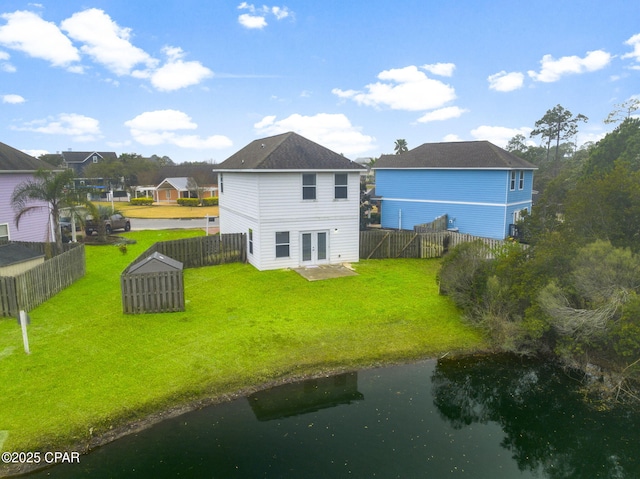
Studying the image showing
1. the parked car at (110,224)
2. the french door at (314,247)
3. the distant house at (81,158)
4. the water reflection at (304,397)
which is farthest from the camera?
the distant house at (81,158)

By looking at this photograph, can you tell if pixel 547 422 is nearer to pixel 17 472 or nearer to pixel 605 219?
pixel 605 219

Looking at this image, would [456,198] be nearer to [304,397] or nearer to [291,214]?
[291,214]

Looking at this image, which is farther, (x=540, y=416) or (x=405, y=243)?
(x=405, y=243)

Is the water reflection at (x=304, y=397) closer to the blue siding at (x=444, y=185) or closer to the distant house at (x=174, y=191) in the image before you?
the blue siding at (x=444, y=185)

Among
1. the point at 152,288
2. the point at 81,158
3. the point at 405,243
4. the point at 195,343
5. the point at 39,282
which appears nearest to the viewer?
the point at 195,343

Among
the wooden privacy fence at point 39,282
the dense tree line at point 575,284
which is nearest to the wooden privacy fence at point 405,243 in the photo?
the dense tree line at point 575,284

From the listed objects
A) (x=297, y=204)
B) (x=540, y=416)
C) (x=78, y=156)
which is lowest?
(x=540, y=416)

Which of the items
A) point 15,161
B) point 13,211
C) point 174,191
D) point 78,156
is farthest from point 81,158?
point 13,211
